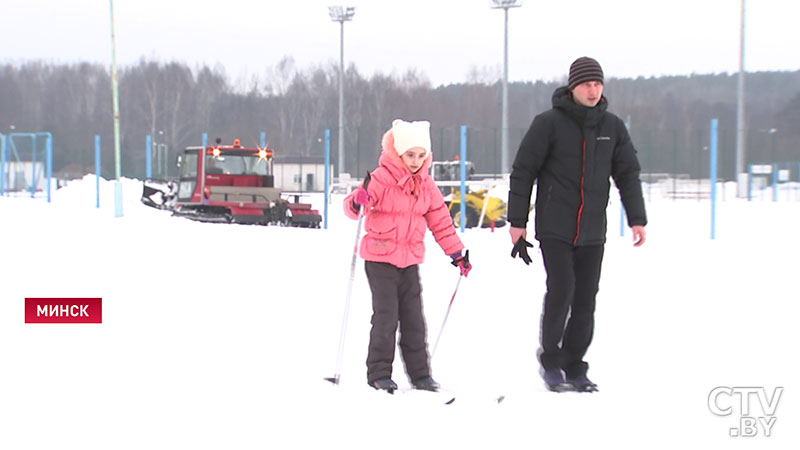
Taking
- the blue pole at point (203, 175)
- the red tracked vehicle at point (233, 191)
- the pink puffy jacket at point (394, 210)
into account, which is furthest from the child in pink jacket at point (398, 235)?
the blue pole at point (203, 175)

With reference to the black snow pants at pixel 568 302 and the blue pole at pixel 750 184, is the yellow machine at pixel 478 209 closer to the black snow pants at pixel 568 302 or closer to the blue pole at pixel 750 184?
the black snow pants at pixel 568 302

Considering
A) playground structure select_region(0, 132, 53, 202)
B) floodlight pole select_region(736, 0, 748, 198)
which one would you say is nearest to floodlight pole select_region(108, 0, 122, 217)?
playground structure select_region(0, 132, 53, 202)

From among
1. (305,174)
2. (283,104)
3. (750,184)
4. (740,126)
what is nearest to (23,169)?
(305,174)

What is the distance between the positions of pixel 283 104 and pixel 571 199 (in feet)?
228

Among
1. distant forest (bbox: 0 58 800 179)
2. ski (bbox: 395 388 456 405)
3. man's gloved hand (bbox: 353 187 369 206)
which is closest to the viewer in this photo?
ski (bbox: 395 388 456 405)

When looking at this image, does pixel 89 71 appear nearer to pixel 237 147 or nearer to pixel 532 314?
pixel 237 147

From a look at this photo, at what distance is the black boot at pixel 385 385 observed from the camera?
4457 millimetres

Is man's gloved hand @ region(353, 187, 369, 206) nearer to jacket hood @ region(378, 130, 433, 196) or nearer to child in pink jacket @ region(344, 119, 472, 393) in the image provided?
child in pink jacket @ region(344, 119, 472, 393)

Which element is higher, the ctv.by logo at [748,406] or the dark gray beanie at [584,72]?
the dark gray beanie at [584,72]

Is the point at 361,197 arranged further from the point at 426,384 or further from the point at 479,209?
the point at 479,209

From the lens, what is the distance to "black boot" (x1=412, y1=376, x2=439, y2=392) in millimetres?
4523

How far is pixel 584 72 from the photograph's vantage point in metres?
4.49

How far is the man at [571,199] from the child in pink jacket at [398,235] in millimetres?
425

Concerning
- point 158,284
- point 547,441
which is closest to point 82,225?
point 158,284
